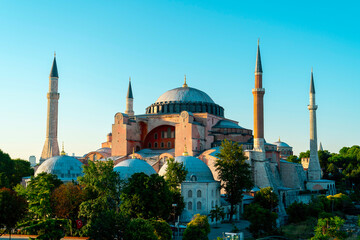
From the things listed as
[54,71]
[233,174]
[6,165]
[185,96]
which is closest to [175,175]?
[233,174]

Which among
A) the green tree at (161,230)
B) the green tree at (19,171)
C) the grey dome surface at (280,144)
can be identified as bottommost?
the green tree at (161,230)

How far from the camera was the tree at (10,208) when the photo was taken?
1977 cm

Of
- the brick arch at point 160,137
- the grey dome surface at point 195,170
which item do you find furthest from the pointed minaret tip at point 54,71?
the grey dome surface at point 195,170

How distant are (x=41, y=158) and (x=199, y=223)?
68.4 feet

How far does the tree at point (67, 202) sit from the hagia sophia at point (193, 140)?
6.94 metres

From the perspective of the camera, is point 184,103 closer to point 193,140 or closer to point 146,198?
point 193,140

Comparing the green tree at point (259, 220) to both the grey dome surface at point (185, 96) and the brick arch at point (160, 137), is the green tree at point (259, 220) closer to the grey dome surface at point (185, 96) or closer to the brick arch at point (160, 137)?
the brick arch at point (160, 137)

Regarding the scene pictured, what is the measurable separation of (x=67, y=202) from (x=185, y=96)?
71.4 feet

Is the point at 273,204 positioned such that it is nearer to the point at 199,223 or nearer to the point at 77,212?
the point at 199,223

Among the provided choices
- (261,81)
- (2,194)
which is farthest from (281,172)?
(2,194)

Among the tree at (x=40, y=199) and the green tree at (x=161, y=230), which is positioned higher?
the tree at (x=40, y=199)

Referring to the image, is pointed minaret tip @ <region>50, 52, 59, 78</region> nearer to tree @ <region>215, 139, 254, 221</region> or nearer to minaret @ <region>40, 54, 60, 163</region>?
minaret @ <region>40, 54, 60, 163</region>

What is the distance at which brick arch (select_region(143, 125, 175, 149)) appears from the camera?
39.0 meters

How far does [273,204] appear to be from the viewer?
29.7 meters
